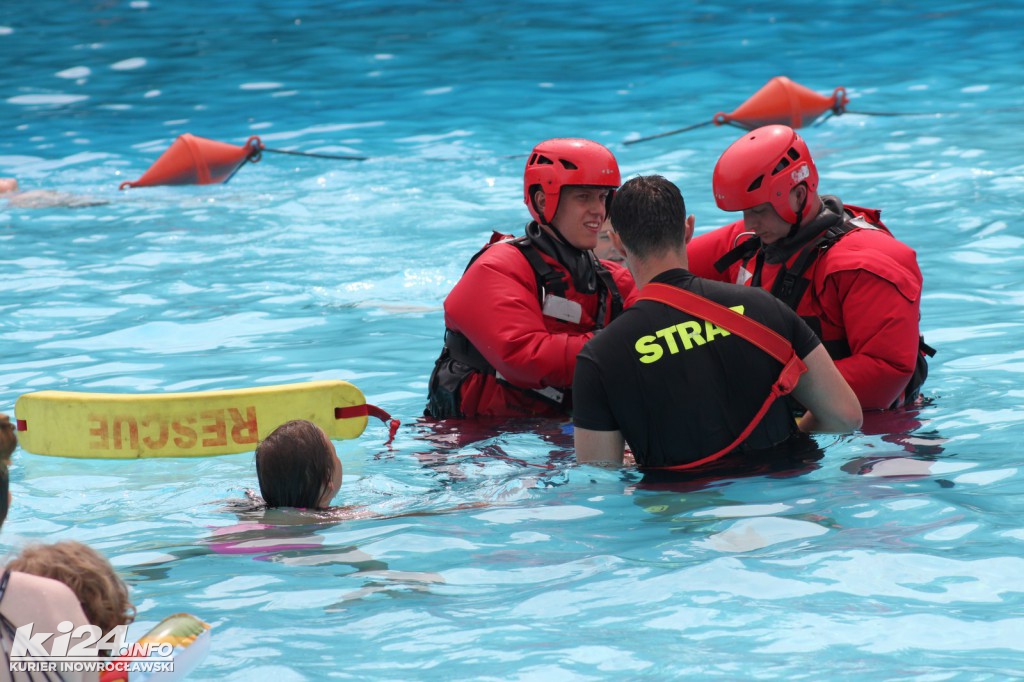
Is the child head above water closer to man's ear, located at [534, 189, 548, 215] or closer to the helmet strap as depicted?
man's ear, located at [534, 189, 548, 215]

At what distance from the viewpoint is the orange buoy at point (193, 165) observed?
13602 millimetres

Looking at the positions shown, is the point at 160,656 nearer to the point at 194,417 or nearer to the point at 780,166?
the point at 194,417

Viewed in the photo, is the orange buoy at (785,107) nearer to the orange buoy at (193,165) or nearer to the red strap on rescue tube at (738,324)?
the orange buoy at (193,165)

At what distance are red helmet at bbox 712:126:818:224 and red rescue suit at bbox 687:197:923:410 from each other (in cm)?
28

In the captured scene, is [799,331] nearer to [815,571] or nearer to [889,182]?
[815,571]

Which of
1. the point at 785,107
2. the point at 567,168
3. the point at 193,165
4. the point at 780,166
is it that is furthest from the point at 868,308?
the point at 193,165

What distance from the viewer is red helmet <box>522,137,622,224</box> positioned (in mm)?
5805

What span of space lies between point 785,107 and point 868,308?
367 inches

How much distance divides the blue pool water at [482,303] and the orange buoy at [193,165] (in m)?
0.21

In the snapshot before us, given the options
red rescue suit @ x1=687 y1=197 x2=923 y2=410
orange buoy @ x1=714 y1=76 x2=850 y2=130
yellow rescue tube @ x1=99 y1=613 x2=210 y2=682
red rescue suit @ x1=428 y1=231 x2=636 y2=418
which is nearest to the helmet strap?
red rescue suit @ x1=687 y1=197 x2=923 y2=410

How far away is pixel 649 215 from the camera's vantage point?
15.2 feet

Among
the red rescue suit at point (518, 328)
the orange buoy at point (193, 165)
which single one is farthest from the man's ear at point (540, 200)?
the orange buoy at point (193, 165)

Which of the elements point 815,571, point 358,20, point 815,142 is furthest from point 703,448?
point 358,20

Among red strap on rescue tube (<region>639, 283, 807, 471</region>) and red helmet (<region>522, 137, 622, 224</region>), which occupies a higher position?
red helmet (<region>522, 137, 622, 224</region>)
